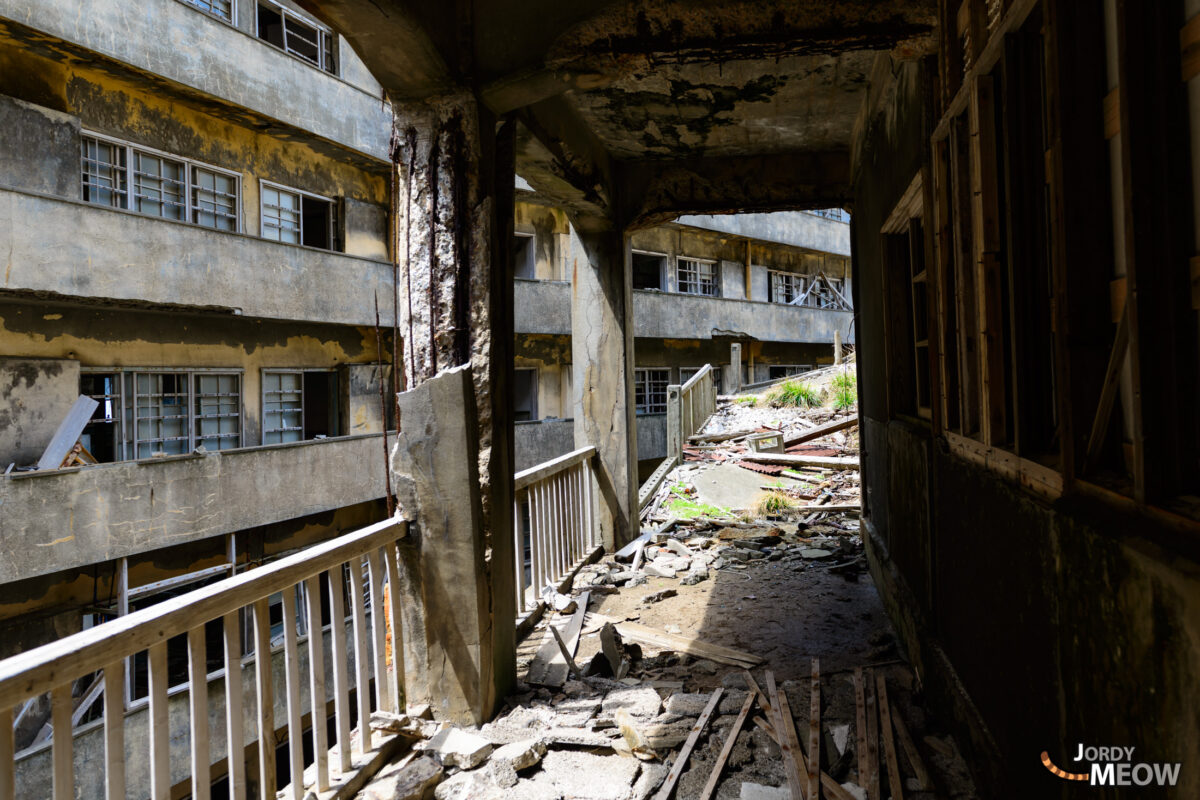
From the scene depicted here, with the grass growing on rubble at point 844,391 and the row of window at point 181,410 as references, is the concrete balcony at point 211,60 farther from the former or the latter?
the grass growing on rubble at point 844,391

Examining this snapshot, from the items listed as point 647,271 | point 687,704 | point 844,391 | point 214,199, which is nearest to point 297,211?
point 214,199

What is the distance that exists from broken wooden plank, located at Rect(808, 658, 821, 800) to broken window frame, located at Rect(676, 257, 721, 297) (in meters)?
19.9

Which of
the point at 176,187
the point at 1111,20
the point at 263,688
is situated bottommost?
the point at 263,688

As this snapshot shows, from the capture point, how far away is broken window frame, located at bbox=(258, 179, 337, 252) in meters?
14.0

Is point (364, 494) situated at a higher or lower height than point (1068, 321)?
lower

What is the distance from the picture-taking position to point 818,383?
57.9 feet

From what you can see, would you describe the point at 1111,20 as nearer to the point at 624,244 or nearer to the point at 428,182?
the point at 428,182

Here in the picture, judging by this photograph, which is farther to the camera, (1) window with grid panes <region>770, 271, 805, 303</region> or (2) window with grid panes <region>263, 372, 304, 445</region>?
(1) window with grid panes <region>770, 271, 805, 303</region>

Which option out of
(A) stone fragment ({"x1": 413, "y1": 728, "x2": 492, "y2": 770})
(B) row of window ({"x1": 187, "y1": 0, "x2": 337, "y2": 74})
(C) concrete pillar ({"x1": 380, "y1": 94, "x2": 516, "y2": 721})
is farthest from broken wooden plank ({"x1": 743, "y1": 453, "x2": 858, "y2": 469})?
(B) row of window ({"x1": 187, "y1": 0, "x2": 337, "y2": 74})

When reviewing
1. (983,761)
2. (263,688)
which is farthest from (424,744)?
(983,761)

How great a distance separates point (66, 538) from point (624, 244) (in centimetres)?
832

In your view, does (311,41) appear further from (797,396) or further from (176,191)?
(797,396)

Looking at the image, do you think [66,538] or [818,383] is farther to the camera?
[818,383]

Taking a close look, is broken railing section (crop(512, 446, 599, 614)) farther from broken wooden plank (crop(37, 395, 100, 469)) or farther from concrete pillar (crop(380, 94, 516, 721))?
broken wooden plank (crop(37, 395, 100, 469))
